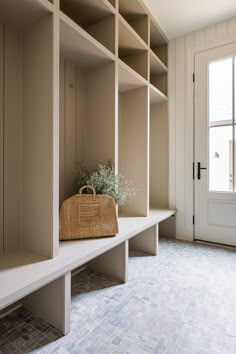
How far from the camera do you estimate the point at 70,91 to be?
168 centimetres

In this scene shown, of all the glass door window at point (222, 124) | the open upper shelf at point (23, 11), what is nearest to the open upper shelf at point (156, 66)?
the glass door window at point (222, 124)

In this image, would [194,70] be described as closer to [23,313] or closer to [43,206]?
[43,206]

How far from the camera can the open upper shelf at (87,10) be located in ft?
4.93

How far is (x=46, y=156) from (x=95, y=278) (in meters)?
1.05

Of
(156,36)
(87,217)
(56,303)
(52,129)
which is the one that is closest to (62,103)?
(52,129)

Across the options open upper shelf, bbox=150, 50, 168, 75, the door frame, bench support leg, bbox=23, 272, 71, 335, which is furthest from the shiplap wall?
bench support leg, bbox=23, 272, 71, 335

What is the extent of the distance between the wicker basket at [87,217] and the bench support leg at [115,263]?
21cm

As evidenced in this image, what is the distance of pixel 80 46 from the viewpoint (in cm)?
142

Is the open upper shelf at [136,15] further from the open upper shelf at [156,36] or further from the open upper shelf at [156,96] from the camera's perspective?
the open upper shelf at [156,96]

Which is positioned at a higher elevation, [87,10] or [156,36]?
[156,36]

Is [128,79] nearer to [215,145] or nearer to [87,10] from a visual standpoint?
[87,10]

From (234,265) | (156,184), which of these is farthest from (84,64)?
(234,265)

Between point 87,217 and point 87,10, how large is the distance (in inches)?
58.9

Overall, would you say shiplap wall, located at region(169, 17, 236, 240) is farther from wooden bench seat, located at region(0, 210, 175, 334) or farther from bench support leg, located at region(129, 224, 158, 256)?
wooden bench seat, located at region(0, 210, 175, 334)
